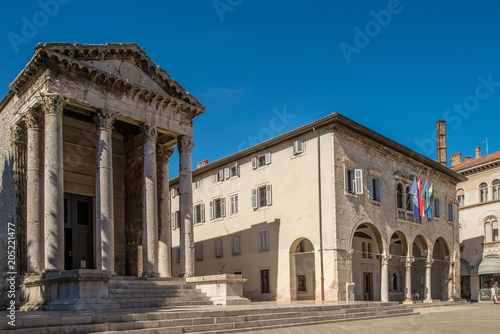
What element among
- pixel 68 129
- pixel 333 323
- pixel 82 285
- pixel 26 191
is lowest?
pixel 333 323

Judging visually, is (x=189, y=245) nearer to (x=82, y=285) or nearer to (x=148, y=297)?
(x=148, y=297)

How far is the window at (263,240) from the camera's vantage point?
3042 centimetres

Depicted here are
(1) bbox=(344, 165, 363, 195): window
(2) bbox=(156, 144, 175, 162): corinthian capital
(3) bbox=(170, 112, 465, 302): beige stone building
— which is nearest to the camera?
(2) bbox=(156, 144, 175, 162): corinthian capital

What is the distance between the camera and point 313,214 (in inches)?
1107

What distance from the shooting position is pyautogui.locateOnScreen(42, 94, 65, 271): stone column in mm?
18188

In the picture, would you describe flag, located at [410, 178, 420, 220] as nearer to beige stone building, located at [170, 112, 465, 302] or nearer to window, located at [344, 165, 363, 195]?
beige stone building, located at [170, 112, 465, 302]

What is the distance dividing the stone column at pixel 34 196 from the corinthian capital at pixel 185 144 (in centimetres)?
630

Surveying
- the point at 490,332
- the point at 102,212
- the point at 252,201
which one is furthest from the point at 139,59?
the point at 490,332

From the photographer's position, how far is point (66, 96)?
19.7 metres

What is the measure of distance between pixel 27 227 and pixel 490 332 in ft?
53.3

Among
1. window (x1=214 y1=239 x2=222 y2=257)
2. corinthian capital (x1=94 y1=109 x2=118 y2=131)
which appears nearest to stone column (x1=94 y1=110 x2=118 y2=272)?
corinthian capital (x1=94 y1=109 x2=118 y2=131)

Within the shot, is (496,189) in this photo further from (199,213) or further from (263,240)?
(199,213)

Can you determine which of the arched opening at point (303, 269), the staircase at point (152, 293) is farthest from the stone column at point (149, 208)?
the arched opening at point (303, 269)

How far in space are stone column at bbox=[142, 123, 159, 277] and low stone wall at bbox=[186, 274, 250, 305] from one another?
7.13ft
